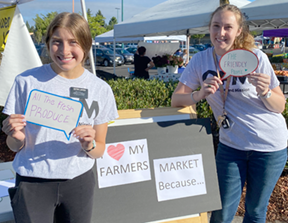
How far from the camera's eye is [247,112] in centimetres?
175

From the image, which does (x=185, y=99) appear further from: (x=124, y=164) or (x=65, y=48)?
(x=65, y=48)

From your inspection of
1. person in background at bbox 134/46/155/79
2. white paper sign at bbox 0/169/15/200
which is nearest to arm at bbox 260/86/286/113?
white paper sign at bbox 0/169/15/200

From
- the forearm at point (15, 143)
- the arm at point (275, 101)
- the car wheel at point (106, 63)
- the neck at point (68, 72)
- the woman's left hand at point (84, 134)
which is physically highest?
the neck at point (68, 72)

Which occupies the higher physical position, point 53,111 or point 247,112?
point 53,111

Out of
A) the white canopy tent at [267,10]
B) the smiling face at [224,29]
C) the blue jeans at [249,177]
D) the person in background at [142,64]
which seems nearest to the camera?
the smiling face at [224,29]

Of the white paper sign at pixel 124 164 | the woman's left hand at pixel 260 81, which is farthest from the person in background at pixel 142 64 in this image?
the woman's left hand at pixel 260 81

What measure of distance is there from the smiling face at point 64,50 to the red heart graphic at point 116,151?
689 mm

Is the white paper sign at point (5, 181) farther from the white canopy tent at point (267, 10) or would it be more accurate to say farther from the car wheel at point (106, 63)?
the car wheel at point (106, 63)

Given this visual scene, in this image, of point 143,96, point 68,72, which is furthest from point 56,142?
point 143,96

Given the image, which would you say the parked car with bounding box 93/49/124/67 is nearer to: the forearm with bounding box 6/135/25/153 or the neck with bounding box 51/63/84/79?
the neck with bounding box 51/63/84/79

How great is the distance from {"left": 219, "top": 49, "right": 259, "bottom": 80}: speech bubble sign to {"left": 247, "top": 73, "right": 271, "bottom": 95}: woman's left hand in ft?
0.17

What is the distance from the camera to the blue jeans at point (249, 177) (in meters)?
1.79

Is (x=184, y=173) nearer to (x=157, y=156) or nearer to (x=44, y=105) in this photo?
(x=157, y=156)

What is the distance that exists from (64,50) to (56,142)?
45 centimetres
